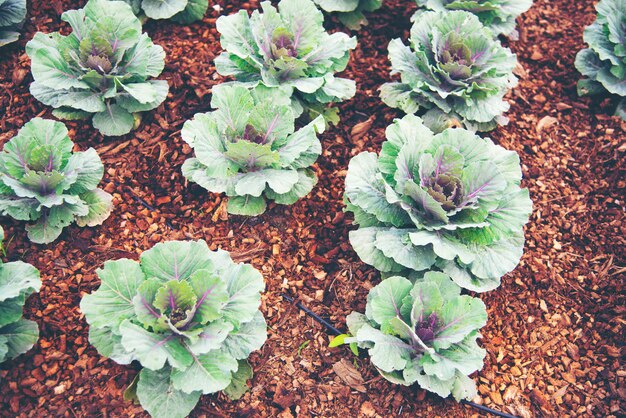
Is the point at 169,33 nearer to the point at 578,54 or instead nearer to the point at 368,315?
the point at 368,315

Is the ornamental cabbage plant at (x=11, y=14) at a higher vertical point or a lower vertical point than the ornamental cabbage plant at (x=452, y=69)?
higher

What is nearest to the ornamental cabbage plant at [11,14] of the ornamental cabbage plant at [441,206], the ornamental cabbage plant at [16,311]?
the ornamental cabbage plant at [16,311]

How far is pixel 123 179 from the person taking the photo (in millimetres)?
4051

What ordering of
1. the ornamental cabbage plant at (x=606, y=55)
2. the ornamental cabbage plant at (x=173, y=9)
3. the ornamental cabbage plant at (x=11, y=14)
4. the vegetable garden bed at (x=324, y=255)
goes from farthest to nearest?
1. the ornamental cabbage plant at (x=606, y=55)
2. the ornamental cabbage plant at (x=173, y=9)
3. the ornamental cabbage plant at (x=11, y=14)
4. the vegetable garden bed at (x=324, y=255)

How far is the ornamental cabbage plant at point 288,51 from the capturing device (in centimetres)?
410

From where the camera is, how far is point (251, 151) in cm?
363

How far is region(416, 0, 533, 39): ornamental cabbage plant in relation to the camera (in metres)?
4.70

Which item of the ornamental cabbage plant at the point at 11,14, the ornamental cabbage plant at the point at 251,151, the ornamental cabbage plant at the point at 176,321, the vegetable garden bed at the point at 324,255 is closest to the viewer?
the ornamental cabbage plant at the point at 176,321

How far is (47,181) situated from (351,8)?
2.79 meters

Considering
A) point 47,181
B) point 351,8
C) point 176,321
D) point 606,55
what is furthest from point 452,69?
point 47,181

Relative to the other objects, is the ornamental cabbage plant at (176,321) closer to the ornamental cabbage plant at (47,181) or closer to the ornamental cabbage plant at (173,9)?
the ornamental cabbage plant at (47,181)

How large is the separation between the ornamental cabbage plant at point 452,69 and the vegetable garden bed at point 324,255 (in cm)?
31

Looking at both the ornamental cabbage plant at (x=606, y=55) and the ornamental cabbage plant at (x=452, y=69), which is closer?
the ornamental cabbage plant at (x=452, y=69)

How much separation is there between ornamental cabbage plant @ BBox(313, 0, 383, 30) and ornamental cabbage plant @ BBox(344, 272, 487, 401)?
248 centimetres
